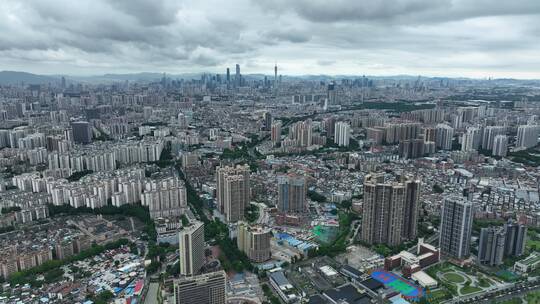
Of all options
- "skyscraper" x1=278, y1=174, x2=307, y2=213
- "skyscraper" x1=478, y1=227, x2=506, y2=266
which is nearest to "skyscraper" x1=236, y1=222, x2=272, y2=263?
"skyscraper" x1=278, y1=174, x2=307, y2=213

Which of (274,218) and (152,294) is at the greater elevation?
(274,218)

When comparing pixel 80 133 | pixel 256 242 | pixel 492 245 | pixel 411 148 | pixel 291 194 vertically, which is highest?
pixel 80 133

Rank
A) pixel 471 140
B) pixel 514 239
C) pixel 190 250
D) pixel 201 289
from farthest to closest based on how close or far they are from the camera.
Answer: pixel 471 140, pixel 514 239, pixel 190 250, pixel 201 289

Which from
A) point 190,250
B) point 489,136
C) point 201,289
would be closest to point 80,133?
point 190,250

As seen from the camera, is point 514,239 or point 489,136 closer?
point 514,239

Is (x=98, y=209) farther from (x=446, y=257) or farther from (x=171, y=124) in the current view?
(x=171, y=124)

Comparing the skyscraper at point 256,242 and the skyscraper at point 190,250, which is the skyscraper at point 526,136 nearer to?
the skyscraper at point 256,242

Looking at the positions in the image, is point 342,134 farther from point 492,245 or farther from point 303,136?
point 492,245
